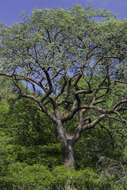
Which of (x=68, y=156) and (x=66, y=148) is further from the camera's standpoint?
(x=66, y=148)

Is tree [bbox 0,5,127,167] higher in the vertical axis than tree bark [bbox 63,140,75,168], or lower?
higher

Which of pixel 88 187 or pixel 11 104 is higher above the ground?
pixel 11 104

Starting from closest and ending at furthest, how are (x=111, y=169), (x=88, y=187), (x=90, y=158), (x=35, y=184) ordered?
(x=111, y=169), (x=35, y=184), (x=88, y=187), (x=90, y=158)

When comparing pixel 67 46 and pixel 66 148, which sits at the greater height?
pixel 67 46

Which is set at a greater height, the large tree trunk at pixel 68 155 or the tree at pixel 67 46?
the tree at pixel 67 46

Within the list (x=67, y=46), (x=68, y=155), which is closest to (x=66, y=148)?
(x=68, y=155)

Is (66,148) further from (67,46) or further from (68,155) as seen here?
(67,46)

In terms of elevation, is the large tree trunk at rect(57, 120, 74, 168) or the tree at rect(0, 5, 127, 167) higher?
the tree at rect(0, 5, 127, 167)

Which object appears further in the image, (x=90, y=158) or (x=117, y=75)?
(x=90, y=158)

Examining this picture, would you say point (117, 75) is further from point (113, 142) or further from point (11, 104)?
point (11, 104)

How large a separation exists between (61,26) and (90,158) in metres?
9.59

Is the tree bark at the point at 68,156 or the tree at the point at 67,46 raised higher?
the tree at the point at 67,46

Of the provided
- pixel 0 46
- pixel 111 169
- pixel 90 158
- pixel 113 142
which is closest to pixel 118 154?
pixel 113 142

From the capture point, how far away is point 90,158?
18344 mm
